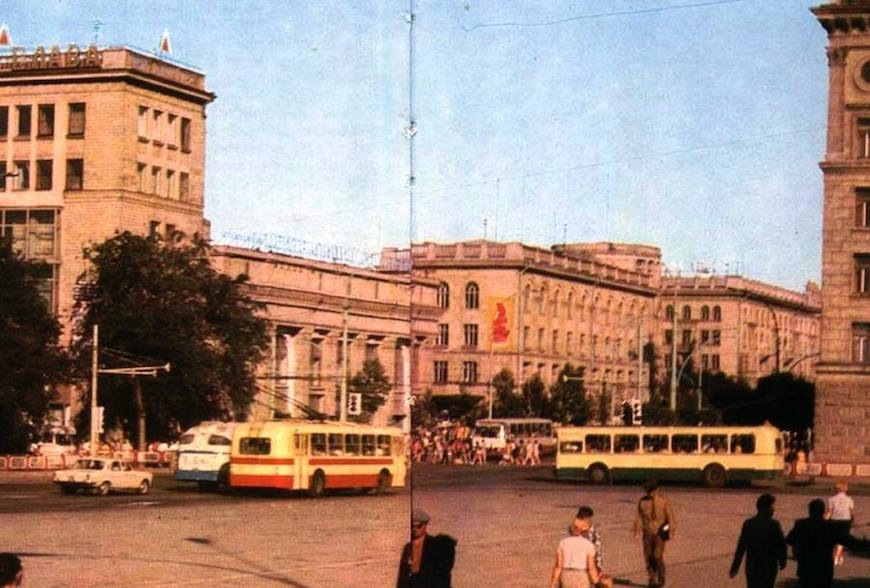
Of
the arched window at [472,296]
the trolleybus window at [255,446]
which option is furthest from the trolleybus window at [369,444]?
the arched window at [472,296]

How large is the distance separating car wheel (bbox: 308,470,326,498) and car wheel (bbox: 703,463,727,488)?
10216 mm

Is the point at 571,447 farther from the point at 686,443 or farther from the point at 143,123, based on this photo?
the point at 143,123

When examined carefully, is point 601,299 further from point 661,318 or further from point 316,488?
point 316,488

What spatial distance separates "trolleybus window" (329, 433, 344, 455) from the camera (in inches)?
2041

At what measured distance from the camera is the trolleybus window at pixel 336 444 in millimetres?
51844

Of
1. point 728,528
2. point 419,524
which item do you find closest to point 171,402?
point 728,528

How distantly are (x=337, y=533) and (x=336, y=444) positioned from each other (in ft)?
52.3

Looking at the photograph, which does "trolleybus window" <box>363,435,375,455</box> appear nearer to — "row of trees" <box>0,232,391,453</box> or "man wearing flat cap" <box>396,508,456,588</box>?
"row of trees" <box>0,232,391,453</box>

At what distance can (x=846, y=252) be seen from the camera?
66500 millimetres

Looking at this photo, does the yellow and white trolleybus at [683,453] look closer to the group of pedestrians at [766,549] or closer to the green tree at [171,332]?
the green tree at [171,332]

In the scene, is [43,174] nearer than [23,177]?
No

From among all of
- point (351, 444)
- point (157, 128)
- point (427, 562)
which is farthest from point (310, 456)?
point (157, 128)

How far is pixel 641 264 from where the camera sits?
215 feet

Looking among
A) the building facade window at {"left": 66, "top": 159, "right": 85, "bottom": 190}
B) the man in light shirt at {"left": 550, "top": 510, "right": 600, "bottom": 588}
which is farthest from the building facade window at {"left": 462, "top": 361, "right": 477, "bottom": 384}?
the man in light shirt at {"left": 550, "top": 510, "right": 600, "bottom": 588}
